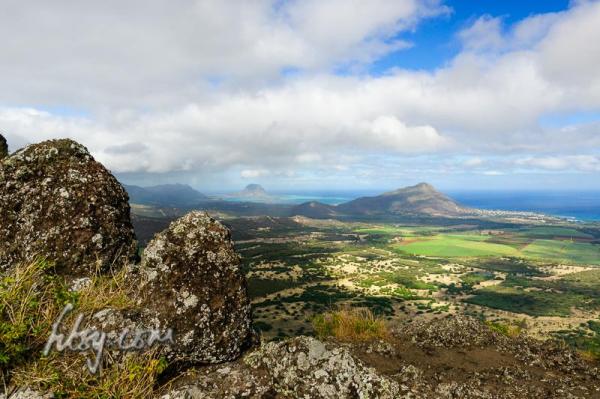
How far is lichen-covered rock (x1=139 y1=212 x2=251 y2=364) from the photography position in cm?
681

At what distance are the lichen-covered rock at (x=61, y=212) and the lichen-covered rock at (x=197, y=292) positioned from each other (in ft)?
7.83

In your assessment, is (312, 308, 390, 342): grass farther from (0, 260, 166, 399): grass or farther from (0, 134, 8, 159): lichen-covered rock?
(0, 134, 8, 159): lichen-covered rock

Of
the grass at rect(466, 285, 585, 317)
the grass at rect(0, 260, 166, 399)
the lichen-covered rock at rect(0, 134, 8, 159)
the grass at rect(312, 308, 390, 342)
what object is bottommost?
the grass at rect(466, 285, 585, 317)

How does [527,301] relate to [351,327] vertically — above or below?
below

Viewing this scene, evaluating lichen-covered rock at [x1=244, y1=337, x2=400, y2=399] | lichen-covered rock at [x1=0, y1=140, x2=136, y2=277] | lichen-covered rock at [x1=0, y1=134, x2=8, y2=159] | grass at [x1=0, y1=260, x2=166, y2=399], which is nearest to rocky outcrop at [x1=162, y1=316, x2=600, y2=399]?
lichen-covered rock at [x1=244, y1=337, x2=400, y2=399]

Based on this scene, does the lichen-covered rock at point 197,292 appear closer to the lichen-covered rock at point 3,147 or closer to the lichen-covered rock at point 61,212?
the lichen-covered rock at point 61,212

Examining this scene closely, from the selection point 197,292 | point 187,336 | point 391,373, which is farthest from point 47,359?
point 391,373

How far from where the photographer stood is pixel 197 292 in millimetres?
7184

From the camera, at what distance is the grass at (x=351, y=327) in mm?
8883

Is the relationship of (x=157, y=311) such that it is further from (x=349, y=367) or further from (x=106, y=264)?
(x=349, y=367)

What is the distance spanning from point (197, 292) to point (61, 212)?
467cm

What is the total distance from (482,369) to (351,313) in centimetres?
371

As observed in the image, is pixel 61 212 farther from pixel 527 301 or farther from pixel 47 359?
pixel 527 301

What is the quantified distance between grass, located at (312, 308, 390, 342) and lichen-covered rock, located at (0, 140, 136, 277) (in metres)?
5.89
